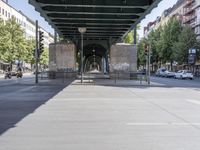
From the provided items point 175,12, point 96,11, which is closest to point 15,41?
point 96,11

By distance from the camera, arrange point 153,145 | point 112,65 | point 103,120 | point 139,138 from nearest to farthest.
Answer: point 153,145
point 139,138
point 103,120
point 112,65

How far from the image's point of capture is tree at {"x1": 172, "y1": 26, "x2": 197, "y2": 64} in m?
92.8

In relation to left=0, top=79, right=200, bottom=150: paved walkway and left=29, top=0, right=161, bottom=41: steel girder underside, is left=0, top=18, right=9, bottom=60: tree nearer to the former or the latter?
left=29, top=0, right=161, bottom=41: steel girder underside

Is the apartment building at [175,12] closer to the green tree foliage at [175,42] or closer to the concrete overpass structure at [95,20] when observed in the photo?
the green tree foliage at [175,42]

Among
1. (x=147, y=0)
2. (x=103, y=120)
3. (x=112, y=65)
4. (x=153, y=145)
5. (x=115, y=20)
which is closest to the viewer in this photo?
(x=153, y=145)

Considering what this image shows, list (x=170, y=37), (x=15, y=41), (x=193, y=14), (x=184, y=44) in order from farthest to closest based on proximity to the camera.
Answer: (x=193, y=14) → (x=170, y=37) → (x=184, y=44) → (x=15, y=41)

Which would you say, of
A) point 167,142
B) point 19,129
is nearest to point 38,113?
point 19,129

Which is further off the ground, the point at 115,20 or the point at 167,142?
the point at 115,20

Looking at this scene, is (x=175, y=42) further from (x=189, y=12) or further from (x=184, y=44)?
(x=189, y=12)

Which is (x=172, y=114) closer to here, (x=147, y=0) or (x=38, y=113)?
(x=38, y=113)

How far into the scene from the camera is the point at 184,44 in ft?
303

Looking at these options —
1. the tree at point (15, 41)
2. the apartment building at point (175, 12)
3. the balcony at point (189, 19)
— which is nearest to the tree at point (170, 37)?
the balcony at point (189, 19)

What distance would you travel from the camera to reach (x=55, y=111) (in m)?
15.6

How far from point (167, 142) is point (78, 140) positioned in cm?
179
